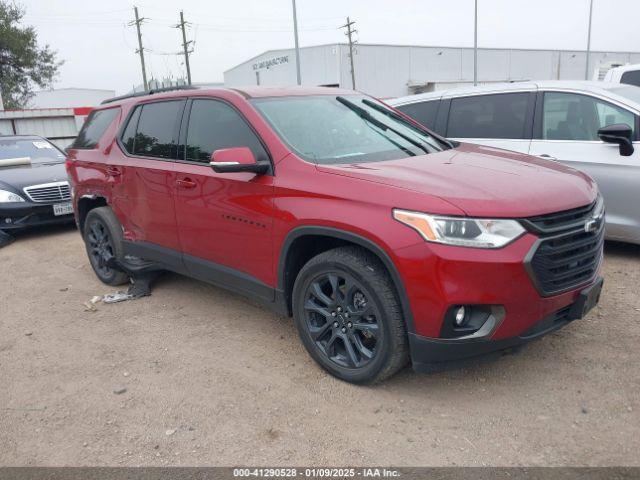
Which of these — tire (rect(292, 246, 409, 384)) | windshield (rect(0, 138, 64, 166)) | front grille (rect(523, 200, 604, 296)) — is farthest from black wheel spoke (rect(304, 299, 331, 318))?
windshield (rect(0, 138, 64, 166))

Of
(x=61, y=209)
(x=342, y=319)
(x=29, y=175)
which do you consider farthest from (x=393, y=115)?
(x=29, y=175)

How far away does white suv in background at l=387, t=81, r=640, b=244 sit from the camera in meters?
4.84

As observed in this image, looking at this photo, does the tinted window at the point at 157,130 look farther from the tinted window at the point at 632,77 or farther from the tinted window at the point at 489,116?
the tinted window at the point at 632,77

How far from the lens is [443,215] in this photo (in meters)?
2.65

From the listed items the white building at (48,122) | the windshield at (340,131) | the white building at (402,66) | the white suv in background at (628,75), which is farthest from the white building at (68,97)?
the windshield at (340,131)

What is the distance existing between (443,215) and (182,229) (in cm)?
221

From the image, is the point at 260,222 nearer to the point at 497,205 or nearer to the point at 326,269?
the point at 326,269

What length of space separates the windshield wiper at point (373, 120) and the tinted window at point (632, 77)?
243 inches

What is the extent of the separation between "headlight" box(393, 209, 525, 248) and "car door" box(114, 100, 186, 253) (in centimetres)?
224

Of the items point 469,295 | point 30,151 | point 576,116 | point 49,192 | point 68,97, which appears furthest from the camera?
point 68,97

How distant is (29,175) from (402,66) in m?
50.7

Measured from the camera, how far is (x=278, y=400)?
123 inches

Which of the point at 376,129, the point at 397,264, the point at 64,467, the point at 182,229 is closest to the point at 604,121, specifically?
the point at 376,129

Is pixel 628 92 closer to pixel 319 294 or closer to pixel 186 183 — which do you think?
pixel 319 294
